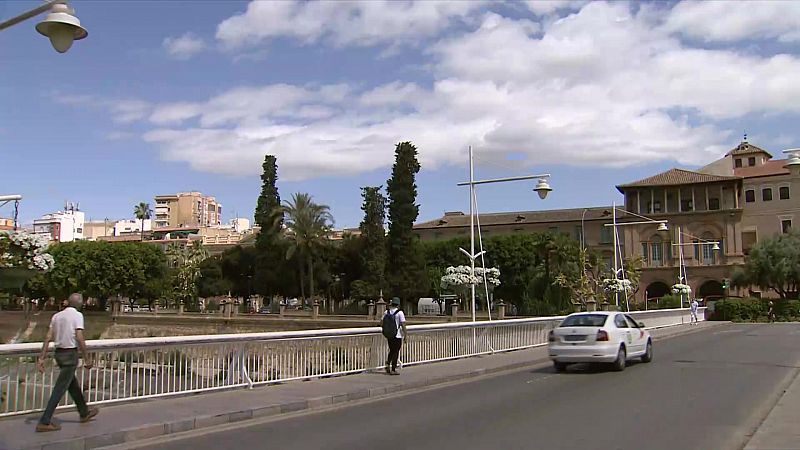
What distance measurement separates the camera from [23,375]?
1034 cm

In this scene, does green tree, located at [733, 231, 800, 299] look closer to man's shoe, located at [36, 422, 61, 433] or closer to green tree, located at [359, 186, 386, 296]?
green tree, located at [359, 186, 386, 296]

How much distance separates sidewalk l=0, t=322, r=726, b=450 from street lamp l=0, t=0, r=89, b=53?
4.80 meters

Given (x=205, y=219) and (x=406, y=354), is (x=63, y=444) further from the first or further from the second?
(x=205, y=219)

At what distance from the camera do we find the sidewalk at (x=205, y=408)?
9172 millimetres

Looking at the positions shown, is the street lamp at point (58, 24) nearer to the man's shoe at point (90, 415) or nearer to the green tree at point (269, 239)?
the man's shoe at point (90, 415)

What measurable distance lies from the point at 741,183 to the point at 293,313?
5767 cm

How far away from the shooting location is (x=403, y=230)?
7181cm

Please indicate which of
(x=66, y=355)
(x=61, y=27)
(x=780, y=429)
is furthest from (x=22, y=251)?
(x=780, y=429)

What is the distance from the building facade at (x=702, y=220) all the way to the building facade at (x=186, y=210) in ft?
332

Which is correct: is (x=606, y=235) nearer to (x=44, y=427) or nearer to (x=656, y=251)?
(x=656, y=251)

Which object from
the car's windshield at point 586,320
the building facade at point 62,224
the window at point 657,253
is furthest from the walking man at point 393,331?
the building facade at point 62,224

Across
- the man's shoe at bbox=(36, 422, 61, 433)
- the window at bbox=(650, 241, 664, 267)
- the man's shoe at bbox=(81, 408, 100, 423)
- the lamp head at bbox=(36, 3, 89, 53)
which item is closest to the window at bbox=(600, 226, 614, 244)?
the window at bbox=(650, 241, 664, 267)

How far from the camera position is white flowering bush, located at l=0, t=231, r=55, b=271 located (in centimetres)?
1816

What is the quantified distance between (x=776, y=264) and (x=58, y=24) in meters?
74.7
